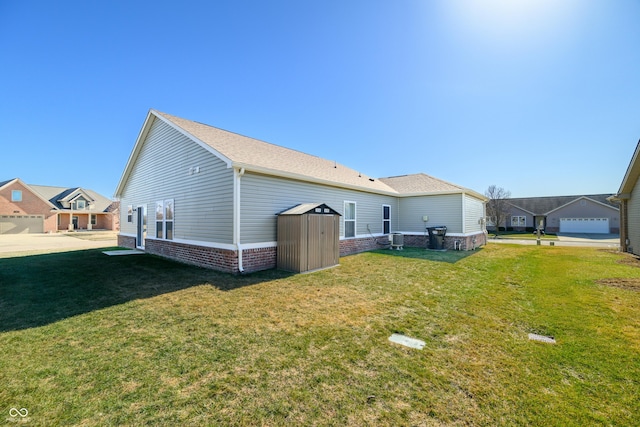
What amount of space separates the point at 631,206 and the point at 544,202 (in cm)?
3102

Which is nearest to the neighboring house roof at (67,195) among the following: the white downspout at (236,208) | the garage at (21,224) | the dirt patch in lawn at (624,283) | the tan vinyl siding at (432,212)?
the garage at (21,224)

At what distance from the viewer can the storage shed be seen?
7695 mm

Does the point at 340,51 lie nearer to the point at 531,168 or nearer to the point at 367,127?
the point at 367,127

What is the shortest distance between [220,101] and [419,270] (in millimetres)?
11881

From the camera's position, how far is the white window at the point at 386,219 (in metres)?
14.0

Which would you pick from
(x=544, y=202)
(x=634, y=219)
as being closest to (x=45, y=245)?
(x=634, y=219)

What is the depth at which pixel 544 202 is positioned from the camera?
37.1 m

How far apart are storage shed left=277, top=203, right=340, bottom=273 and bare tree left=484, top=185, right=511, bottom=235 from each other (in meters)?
34.1

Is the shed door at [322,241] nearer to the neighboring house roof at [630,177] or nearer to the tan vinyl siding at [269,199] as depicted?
the tan vinyl siding at [269,199]

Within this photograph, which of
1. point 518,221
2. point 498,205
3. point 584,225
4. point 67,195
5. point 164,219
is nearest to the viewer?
point 164,219

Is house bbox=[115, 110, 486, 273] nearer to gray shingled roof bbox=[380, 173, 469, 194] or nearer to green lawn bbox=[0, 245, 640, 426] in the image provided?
gray shingled roof bbox=[380, 173, 469, 194]

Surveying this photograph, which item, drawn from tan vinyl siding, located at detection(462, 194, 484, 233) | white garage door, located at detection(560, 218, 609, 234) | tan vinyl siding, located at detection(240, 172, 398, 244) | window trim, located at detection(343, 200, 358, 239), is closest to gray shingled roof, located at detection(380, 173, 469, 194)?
tan vinyl siding, located at detection(462, 194, 484, 233)

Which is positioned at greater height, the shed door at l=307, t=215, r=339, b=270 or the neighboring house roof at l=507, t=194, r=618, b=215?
the neighboring house roof at l=507, t=194, r=618, b=215

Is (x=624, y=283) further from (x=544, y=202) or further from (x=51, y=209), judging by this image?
(x=51, y=209)
